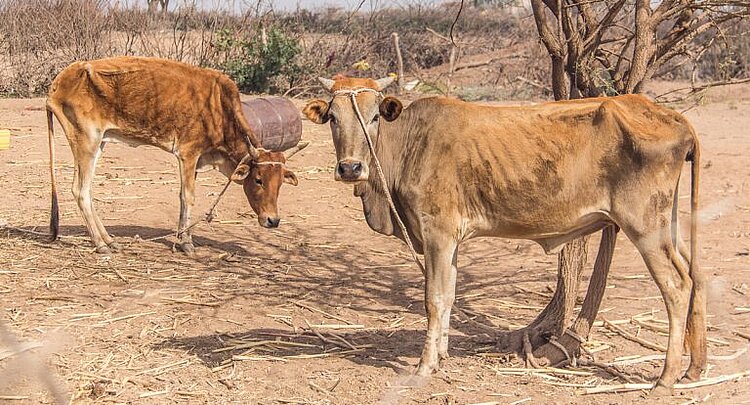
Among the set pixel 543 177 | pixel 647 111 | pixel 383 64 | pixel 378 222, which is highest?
pixel 647 111

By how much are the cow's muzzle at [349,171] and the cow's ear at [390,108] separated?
40cm

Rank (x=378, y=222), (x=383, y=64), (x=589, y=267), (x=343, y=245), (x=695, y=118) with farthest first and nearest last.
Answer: (x=383, y=64) < (x=695, y=118) < (x=343, y=245) < (x=589, y=267) < (x=378, y=222)

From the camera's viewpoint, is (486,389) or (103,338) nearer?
(486,389)

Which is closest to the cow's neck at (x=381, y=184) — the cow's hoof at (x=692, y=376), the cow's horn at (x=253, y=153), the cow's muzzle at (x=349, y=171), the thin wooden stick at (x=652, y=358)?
the cow's muzzle at (x=349, y=171)

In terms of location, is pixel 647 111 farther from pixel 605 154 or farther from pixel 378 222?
pixel 378 222

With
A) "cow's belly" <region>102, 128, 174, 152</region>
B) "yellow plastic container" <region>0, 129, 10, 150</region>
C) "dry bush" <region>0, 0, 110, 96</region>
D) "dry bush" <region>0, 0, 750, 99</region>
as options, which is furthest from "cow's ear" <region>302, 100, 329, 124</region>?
"dry bush" <region>0, 0, 110, 96</region>

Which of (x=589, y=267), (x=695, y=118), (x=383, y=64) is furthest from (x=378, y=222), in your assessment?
(x=383, y=64)

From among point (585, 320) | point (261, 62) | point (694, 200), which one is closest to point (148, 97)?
point (585, 320)

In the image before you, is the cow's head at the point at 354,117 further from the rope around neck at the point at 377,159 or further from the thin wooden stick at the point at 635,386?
the thin wooden stick at the point at 635,386

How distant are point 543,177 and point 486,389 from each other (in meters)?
1.33

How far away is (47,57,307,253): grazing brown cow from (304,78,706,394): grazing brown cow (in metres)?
3.58

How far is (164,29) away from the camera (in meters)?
22.4

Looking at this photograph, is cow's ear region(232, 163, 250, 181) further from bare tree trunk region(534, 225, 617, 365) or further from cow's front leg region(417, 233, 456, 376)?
bare tree trunk region(534, 225, 617, 365)

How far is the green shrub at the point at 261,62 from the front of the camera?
69.1ft
